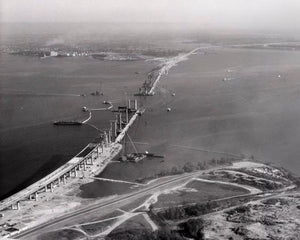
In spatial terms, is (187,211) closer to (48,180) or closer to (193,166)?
(193,166)

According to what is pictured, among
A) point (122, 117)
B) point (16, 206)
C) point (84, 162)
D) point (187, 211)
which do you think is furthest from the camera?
point (122, 117)

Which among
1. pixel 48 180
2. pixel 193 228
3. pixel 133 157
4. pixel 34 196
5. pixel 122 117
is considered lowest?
pixel 193 228

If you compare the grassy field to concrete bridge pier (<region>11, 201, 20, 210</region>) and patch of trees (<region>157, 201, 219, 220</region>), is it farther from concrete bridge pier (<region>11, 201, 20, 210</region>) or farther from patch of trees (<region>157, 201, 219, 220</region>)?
concrete bridge pier (<region>11, 201, 20, 210</region>)

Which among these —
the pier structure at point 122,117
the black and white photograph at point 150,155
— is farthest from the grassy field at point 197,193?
the pier structure at point 122,117

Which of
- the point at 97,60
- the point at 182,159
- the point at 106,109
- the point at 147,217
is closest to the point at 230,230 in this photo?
the point at 147,217

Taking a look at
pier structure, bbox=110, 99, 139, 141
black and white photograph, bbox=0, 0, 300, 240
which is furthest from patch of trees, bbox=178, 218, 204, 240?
pier structure, bbox=110, 99, 139, 141

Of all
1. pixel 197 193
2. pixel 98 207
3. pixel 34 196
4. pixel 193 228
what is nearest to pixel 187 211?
pixel 193 228
